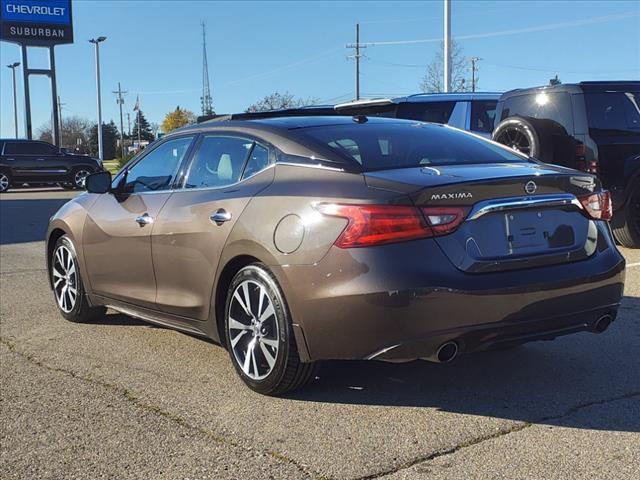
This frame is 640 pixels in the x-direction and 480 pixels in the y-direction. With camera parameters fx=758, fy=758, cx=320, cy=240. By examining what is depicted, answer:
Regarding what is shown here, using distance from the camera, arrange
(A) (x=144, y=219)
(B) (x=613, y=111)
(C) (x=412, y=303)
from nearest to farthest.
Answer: (C) (x=412, y=303) → (A) (x=144, y=219) → (B) (x=613, y=111)

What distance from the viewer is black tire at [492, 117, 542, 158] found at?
8.92 meters

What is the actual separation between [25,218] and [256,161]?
13026mm

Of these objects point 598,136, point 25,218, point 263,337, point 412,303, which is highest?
point 598,136

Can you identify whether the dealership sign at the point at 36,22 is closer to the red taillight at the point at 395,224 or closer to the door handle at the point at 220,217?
the door handle at the point at 220,217

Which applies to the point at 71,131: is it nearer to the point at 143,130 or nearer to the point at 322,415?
the point at 143,130

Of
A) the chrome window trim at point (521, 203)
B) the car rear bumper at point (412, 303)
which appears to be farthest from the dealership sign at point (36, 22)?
the chrome window trim at point (521, 203)

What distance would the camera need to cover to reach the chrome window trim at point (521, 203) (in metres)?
3.66

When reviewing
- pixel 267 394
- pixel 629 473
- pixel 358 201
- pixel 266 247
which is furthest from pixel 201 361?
pixel 629 473

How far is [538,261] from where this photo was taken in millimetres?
3797

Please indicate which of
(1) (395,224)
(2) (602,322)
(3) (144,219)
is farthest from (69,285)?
(2) (602,322)

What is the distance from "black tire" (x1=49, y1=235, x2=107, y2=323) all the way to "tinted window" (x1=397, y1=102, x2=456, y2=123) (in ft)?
23.9

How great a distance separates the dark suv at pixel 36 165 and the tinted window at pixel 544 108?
18.2 metres

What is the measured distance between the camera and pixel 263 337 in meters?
4.11

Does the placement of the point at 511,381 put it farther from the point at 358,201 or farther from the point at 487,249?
the point at 358,201
